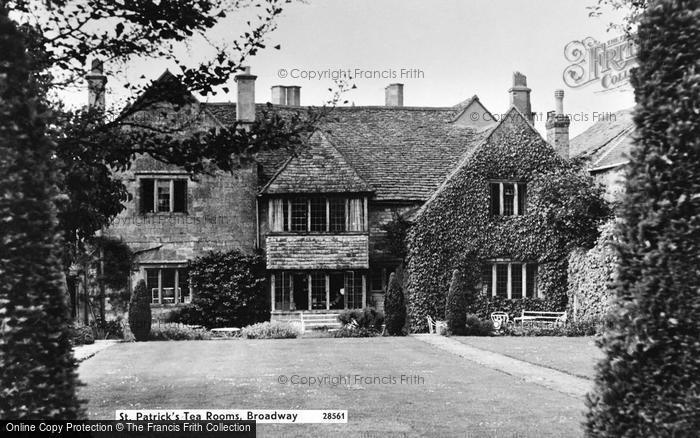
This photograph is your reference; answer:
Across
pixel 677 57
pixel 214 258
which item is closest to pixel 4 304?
pixel 677 57

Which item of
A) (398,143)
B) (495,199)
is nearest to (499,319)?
(495,199)

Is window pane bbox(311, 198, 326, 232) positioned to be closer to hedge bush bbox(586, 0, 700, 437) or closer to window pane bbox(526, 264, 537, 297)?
window pane bbox(526, 264, 537, 297)

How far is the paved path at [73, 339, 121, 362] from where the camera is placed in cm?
2233

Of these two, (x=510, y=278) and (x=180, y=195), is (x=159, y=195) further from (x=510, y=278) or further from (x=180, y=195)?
(x=510, y=278)

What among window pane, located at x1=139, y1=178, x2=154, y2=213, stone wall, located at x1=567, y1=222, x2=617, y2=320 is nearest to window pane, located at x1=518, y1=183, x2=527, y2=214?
stone wall, located at x1=567, y1=222, x2=617, y2=320

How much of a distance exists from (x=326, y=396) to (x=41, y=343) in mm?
7307

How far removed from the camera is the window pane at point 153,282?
32.8 m

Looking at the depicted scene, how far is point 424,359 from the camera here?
67.9 feet

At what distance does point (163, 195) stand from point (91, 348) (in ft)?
32.1

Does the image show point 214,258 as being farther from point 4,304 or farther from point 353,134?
point 4,304

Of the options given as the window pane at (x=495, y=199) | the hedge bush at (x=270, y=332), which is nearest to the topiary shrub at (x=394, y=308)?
the hedge bush at (x=270, y=332)

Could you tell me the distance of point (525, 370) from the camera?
60.8 ft

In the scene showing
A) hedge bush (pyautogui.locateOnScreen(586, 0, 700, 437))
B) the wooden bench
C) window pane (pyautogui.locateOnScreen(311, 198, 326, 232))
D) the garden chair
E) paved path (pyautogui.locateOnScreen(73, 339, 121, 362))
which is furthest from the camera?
window pane (pyautogui.locateOnScreen(311, 198, 326, 232))

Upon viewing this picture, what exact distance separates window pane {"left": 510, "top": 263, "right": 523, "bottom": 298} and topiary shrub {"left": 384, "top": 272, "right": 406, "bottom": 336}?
590 cm
